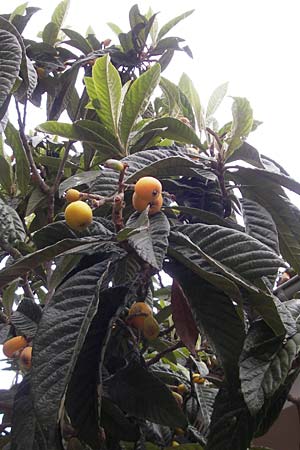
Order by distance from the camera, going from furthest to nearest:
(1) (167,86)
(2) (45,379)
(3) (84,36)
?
(3) (84,36), (1) (167,86), (2) (45,379)

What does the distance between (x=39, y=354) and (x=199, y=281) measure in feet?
0.73

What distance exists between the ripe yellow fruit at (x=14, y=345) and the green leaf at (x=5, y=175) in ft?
1.09

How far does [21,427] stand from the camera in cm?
79

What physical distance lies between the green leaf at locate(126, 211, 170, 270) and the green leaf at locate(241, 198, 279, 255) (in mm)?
143

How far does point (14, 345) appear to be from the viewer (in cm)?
96

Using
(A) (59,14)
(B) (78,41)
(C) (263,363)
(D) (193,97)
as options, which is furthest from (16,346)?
(A) (59,14)

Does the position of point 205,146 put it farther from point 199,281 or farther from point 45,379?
point 45,379

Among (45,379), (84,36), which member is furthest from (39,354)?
(84,36)

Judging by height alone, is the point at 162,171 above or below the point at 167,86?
below

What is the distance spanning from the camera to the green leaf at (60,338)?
0.65m

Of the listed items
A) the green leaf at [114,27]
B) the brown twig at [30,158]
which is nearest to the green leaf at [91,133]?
the brown twig at [30,158]

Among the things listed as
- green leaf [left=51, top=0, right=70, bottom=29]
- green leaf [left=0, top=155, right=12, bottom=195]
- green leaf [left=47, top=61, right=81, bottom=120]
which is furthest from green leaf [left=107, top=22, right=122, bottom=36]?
green leaf [left=0, top=155, right=12, bottom=195]

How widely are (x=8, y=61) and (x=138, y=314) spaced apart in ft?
1.28

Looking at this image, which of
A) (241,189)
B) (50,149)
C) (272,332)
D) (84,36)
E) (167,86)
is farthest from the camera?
(84,36)
